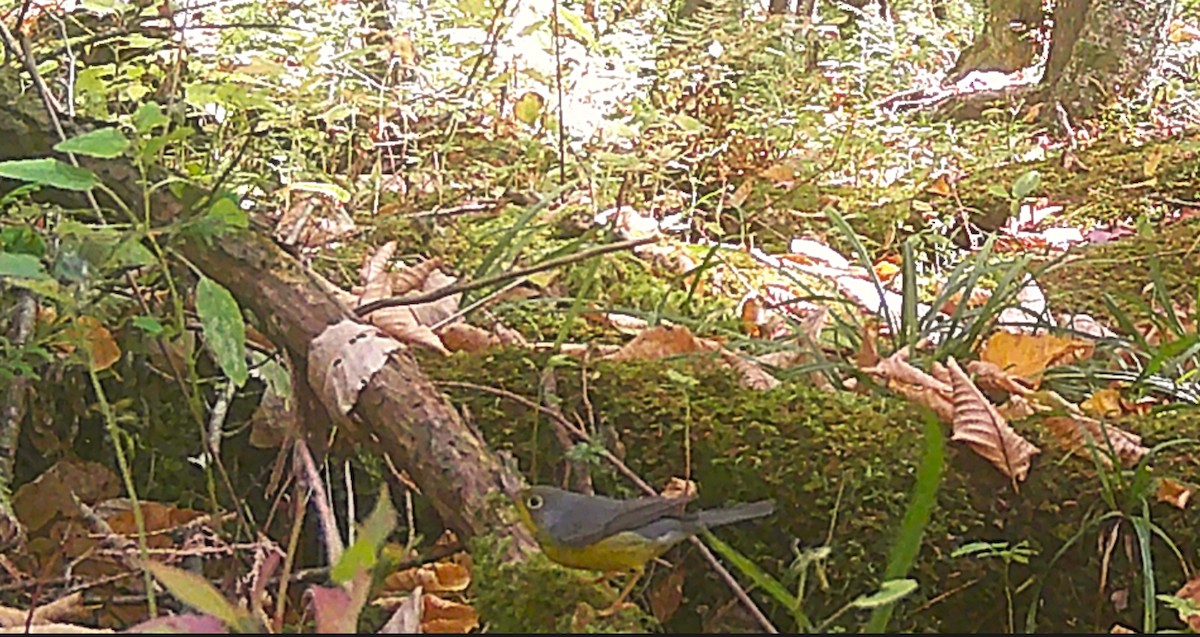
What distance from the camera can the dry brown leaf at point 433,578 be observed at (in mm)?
1251

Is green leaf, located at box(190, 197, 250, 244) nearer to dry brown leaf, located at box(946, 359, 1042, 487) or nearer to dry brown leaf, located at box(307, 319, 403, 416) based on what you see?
dry brown leaf, located at box(307, 319, 403, 416)

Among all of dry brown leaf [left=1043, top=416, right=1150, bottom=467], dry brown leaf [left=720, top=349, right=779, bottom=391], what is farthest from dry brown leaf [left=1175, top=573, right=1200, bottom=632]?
dry brown leaf [left=720, top=349, right=779, bottom=391]

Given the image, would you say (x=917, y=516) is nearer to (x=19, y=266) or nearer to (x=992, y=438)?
(x=992, y=438)

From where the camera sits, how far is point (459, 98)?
10.5 feet

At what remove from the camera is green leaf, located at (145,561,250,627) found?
663 millimetres

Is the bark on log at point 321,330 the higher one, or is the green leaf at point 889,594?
the green leaf at point 889,594

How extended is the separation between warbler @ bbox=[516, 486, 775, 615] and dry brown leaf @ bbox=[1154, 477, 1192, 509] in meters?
0.53

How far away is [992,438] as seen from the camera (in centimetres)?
129

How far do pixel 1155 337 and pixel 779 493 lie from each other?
1.05 metres

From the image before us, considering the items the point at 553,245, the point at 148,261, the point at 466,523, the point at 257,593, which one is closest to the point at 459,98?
the point at 553,245

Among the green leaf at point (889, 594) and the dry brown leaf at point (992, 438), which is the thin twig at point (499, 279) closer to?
the dry brown leaf at point (992, 438)

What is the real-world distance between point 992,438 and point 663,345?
1.57 feet

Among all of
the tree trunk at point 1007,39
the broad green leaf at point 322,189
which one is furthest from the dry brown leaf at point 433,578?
the tree trunk at point 1007,39

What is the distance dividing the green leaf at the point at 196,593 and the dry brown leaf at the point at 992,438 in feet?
2.78
